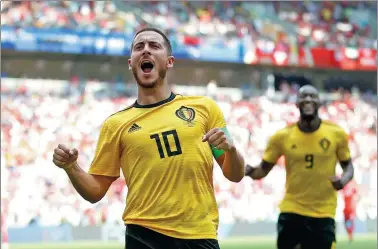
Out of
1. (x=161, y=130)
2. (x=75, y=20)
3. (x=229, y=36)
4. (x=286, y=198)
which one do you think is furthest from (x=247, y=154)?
(x=161, y=130)

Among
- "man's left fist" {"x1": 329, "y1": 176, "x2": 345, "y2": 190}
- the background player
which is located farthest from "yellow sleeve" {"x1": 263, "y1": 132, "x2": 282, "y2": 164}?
the background player

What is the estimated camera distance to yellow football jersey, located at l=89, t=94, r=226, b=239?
421cm

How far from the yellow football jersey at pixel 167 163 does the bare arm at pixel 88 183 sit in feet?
0.19

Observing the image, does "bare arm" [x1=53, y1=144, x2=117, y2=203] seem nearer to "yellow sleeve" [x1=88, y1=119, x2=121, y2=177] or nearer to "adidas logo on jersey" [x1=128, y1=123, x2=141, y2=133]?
"yellow sleeve" [x1=88, y1=119, x2=121, y2=177]

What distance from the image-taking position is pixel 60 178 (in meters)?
21.0

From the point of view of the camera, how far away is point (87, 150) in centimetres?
2269

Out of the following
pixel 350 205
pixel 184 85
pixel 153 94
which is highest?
pixel 184 85

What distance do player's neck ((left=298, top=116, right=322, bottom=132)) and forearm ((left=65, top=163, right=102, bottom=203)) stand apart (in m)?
4.75

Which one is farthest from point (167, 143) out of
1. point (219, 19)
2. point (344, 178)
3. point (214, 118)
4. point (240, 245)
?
point (219, 19)

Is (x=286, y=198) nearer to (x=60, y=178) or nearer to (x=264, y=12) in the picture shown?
(x=60, y=178)

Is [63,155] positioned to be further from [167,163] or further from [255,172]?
[255,172]

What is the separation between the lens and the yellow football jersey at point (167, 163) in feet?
13.8

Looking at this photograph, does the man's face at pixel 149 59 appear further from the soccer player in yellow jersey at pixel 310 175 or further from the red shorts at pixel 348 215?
the red shorts at pixel 348 215

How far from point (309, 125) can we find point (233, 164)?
15.8 feet
